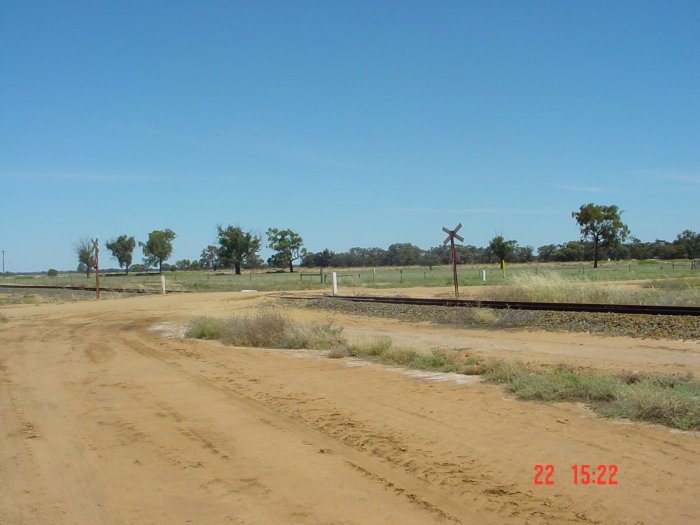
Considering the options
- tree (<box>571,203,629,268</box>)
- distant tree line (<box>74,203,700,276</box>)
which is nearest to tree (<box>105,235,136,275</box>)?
distant tree line (<box>74,203,700,276</box>)

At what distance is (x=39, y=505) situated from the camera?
214 inches

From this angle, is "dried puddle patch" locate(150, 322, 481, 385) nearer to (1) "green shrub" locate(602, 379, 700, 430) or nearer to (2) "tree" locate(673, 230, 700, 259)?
(1) "green shrub" locate(602, 379, 700, 430)

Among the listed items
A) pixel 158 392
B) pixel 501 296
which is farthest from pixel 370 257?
pixel 158 392

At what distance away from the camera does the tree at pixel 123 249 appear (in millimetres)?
123438

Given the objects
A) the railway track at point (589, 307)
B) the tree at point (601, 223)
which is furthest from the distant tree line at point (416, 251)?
the railway track at point (589, 307)

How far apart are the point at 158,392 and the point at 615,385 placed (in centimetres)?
672

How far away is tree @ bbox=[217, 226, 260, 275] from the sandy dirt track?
313 feet

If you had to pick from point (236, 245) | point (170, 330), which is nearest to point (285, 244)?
point (236, 245)

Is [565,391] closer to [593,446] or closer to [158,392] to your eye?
[593,446]

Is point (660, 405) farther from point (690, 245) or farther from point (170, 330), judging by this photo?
point (690, 245)

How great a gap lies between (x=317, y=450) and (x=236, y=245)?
102m
